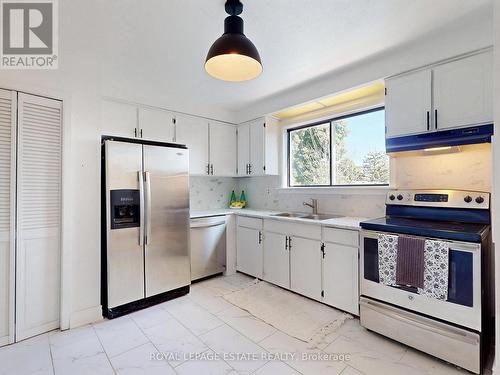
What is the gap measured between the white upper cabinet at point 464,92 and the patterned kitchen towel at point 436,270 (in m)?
0.95

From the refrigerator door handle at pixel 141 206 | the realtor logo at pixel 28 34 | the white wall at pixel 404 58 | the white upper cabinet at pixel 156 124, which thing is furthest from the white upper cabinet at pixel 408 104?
the realtor logo at pixel 28 34

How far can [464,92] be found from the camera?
1914 mm

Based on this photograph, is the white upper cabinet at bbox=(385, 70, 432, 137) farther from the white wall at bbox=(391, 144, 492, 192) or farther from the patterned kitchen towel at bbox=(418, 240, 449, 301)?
the patterned kitchen towel at bbox=(418, 240, 449, 301)

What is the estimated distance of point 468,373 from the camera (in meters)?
1.65

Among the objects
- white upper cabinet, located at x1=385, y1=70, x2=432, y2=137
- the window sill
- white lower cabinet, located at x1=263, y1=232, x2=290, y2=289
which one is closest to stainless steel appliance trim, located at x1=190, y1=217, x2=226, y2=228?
white lower cabinet, located at x1=263, y1=232, x2=290, y2=289

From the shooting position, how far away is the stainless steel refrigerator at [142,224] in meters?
2.40

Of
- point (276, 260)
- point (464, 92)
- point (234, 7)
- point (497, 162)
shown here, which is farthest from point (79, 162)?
point (464, 92)

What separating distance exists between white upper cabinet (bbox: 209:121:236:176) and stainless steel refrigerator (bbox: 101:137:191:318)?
87 centimetres

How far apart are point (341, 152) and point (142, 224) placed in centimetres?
246

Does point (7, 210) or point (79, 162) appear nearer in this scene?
point (7, 210)

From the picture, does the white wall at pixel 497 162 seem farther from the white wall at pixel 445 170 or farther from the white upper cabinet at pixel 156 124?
the white upper cabinet at pixel 156 124

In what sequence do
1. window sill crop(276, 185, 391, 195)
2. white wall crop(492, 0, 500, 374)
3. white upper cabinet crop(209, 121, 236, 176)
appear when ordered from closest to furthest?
white wall crop(492, 0, 500, 374), window sill crop(276, 185, 391, 195), white upper cabinet crop(209, 121, 236, 176)

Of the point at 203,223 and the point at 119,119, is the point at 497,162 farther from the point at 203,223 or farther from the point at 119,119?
the point at 119,119

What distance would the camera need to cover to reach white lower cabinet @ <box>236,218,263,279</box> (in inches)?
127
